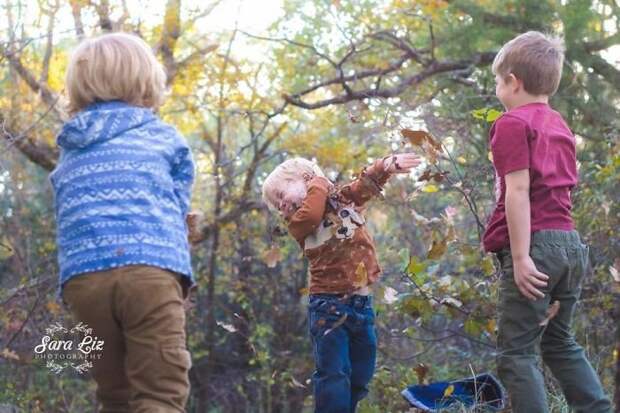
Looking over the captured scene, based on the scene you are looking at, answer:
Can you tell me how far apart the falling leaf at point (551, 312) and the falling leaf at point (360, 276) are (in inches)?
31.1

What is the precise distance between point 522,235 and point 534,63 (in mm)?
641

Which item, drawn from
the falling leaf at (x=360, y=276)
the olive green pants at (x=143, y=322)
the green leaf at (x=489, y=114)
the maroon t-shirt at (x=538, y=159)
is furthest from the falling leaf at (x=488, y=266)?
the olive green pants at (x=143, y=322)

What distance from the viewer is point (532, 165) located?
3.26 metres

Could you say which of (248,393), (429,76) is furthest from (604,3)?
(248,393)

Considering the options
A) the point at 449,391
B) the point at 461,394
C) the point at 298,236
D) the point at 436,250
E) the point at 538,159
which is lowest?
the point at 461,394

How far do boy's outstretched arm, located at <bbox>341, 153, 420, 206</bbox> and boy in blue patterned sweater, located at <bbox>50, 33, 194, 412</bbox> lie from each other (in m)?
0.91

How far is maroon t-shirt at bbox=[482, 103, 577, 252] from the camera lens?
323cm

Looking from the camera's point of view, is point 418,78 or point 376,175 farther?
point 418,78

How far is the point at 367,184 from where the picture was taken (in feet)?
12.4

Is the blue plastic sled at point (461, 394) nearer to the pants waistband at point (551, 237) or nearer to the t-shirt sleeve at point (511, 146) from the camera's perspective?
the pants waistband at point (551, 237)

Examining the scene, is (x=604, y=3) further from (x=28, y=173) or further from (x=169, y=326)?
(x=28, y=173)

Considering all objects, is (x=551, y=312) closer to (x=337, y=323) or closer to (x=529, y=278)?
(x=529, y=278)

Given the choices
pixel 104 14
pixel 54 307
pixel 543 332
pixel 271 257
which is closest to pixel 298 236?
pixel 271 257

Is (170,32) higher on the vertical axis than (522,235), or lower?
lower
